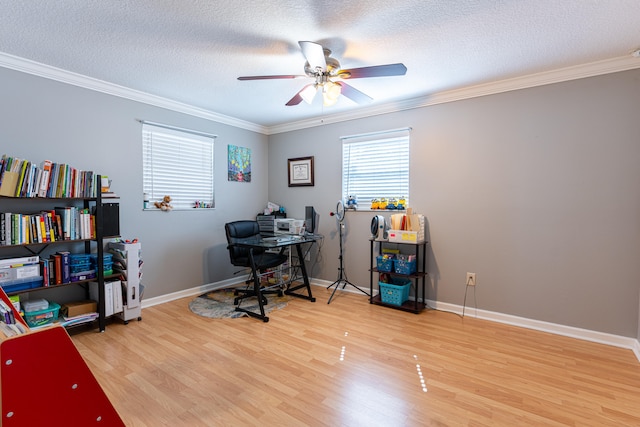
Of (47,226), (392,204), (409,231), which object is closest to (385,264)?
(409,231)

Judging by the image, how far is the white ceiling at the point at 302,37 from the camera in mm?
1825

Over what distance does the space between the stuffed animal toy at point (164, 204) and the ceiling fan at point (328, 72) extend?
6.23ft

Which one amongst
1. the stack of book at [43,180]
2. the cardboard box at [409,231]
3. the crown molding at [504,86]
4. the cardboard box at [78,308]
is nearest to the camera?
the stack of book at [43,180]

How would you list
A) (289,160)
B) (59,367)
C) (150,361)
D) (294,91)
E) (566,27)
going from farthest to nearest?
(289,160)
(294,91)
(150,361)
(566,27)
(59,367)

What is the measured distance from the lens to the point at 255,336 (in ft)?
8.80

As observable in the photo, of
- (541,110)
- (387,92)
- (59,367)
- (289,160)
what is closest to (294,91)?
(387,92)

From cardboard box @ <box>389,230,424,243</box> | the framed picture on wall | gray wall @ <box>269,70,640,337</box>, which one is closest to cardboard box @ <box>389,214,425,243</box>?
cardboard box @ <box>389,230,424,243</box>

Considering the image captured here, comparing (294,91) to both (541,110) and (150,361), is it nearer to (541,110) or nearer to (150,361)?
(541,110)

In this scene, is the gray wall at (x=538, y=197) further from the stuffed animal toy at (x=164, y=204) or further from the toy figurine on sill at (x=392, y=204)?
the stuffed animal toy at (x=164, y=204)

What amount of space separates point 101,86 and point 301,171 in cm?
241

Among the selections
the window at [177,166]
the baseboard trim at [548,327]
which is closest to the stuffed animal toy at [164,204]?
the window at [177,166]

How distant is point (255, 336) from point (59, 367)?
1889 millimetres

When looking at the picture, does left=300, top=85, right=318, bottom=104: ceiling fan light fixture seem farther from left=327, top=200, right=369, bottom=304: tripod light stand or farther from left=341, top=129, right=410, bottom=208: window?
left=327, top=200, right=369, bottom=304: tripod light stand

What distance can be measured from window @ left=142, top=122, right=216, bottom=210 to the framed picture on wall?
1109 mm
